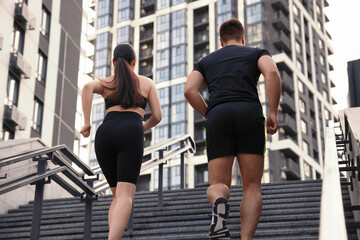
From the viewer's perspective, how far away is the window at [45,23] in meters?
33.0

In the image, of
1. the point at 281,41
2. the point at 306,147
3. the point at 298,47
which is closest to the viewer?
the point at 281,41

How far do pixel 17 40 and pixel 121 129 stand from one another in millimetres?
26971

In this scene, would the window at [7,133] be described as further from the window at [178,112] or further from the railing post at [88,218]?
the window at [178,112]

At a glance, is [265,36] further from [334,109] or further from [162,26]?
[334,109]

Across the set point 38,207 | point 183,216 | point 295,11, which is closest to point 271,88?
point 38,207

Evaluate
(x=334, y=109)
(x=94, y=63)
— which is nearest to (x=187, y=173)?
(x=94, y=63)

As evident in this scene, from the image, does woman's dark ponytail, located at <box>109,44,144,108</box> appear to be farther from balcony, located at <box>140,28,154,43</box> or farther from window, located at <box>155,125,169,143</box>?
balcony, located at <box>140,28,154,43</box>

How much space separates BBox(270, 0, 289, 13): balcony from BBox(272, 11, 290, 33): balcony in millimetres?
675

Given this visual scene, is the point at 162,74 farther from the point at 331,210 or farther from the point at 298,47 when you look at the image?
the point at 331,210

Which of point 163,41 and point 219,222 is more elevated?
point 163,41

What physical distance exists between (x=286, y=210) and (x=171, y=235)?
1557mm

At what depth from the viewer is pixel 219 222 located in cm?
359

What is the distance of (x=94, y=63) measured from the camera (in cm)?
6925

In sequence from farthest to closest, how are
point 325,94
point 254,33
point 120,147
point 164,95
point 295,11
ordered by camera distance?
point 325,94 < point 295,11 < point 164,95 < point 254,33 < point 120,147
